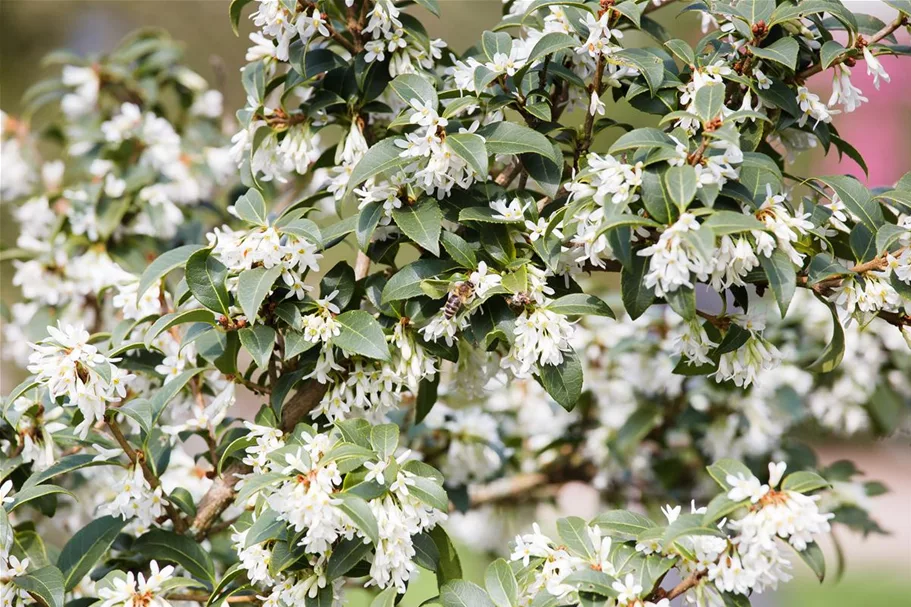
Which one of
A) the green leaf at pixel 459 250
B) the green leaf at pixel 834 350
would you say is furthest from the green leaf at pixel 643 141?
Answer: the green leaf at pixel 834 350

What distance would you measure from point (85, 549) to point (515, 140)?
2.59ft

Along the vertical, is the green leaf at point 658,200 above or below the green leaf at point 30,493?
above

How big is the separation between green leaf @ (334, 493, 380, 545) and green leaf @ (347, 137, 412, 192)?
1.20ft

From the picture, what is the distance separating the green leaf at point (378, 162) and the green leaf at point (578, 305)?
247 mm

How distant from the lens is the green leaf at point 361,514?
0.91 m

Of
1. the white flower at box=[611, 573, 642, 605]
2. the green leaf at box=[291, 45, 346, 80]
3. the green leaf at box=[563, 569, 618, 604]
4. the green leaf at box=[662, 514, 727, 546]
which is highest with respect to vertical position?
the green leaf at box=[291, 45, 346, 80]

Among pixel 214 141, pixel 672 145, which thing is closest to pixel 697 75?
pixel 672 145

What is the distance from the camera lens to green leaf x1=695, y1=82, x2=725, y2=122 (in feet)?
3.26

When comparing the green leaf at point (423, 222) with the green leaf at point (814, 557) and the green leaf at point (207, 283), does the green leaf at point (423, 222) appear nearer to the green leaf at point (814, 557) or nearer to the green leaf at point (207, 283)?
the green leaf at point (207, 283)

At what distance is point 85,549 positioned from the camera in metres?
1.20

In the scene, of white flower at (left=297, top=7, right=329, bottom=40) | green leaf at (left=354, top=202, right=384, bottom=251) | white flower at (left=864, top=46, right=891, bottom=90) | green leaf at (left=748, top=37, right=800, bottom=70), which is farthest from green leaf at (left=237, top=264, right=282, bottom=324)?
white flower at (left=864, top=46, right=891, bottom=90)

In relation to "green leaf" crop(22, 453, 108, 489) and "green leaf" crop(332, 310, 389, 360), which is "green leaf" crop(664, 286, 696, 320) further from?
"green leaf" crop(22, 453, 108, 489)

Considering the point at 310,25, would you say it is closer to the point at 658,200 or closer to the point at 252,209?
the point at 252,209

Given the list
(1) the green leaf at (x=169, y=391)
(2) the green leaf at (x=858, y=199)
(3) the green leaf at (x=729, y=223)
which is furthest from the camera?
(1) the green leaf at (x=169, y=391)
